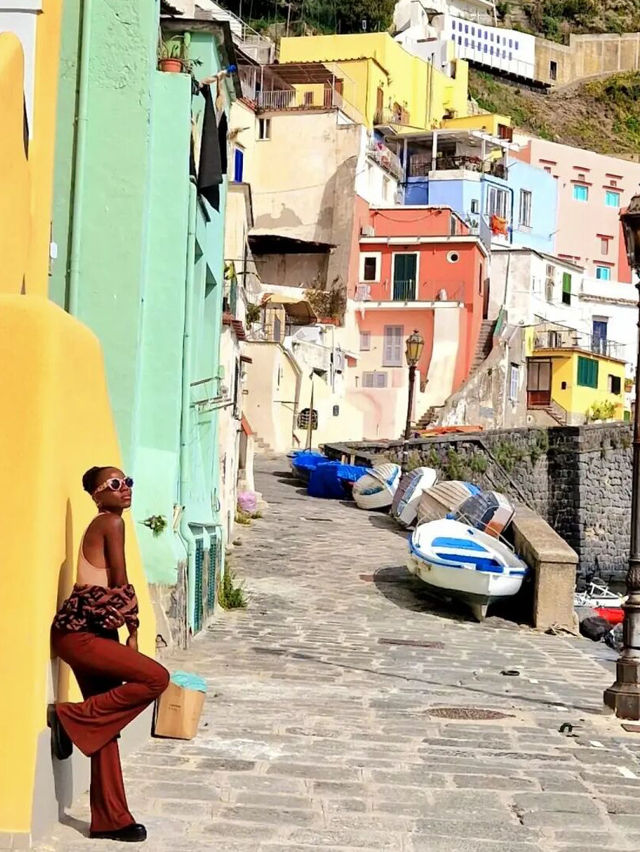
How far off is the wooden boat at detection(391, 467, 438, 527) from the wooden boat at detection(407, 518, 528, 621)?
7.32 m

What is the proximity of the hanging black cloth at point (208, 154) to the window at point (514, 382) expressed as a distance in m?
35.1

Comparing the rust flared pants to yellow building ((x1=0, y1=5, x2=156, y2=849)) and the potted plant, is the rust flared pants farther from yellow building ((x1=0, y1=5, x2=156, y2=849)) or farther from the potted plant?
the potted plant

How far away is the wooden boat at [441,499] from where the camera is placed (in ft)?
73.3

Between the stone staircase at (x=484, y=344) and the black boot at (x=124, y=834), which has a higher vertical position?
the stone staircase at (x=484, y=344)

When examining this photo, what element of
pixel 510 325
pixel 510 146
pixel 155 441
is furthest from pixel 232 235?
pixel 510 146

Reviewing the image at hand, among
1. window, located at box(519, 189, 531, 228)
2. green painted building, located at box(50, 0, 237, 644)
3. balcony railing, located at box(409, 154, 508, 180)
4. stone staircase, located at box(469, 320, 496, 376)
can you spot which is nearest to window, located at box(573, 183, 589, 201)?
window, located at box(519, 189, 531, 228)

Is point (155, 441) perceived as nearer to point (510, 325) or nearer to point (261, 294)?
point (261, 294)

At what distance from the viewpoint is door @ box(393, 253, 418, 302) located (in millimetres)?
46812

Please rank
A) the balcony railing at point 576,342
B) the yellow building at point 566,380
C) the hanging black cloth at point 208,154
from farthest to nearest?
the balcony railing at point 576,342 → the yellow building at point 566,380 → the hanging black cloth at point 208,154

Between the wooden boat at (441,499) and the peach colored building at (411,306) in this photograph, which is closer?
the wooden boat at (441,499)

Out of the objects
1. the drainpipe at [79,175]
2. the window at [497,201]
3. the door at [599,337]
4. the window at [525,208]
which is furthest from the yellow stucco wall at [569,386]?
the drainpipe at [79,175]

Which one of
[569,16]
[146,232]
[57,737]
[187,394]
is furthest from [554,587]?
[569,16]

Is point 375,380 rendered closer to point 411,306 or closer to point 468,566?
point 411,306

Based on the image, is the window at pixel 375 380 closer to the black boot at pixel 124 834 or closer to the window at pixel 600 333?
the window at pixel 600 333
